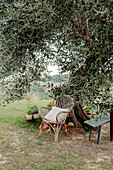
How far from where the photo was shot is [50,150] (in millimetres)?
4383

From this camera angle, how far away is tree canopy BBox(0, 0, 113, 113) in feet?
6.25

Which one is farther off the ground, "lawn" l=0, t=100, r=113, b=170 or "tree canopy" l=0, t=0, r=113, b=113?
"tree canopy" l=0, t=0, r=113, b=113

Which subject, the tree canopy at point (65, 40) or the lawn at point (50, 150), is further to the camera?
the lawn at point (50, 150)

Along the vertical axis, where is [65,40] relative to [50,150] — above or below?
above

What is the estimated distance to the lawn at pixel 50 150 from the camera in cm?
358

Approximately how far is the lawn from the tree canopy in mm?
1788

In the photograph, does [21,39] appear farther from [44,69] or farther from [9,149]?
[9,149]

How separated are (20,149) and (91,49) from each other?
358 centimetres

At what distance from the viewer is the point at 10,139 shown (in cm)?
516

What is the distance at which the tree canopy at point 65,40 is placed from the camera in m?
1.90

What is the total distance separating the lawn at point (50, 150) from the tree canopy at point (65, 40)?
179 centimetres

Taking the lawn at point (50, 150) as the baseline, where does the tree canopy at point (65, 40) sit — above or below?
above

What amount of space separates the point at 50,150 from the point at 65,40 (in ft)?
10.2

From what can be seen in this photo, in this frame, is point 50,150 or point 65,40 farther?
point 50,150
